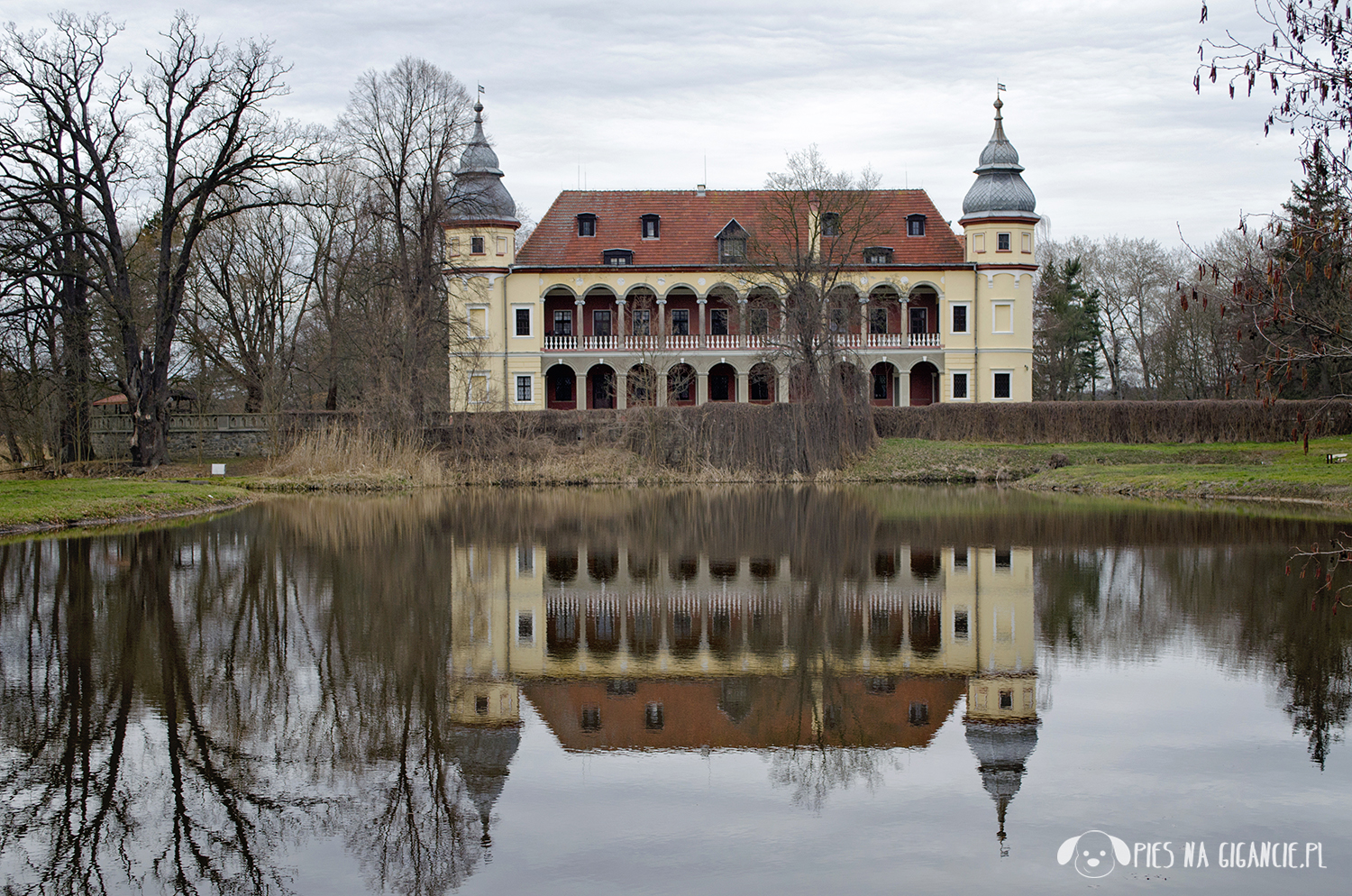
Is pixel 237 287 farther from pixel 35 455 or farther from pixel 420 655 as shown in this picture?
pixel 420 655

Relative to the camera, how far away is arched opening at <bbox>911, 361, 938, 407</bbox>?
5591 centimetres

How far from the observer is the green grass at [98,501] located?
67.6 feet

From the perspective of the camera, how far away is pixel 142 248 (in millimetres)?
45156

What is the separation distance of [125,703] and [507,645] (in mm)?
3132

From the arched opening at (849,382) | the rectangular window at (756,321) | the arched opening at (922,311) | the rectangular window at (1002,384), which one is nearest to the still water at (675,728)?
the arched opening at (849,382)

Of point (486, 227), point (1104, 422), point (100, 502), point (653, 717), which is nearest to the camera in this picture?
point (653, 717)

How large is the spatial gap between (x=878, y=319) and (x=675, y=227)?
10910mm

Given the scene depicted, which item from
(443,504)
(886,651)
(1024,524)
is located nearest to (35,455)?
(443,504)

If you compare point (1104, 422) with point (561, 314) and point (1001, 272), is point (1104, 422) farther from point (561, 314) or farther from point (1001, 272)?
point (561, 314)

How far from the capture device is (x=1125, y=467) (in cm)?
3228

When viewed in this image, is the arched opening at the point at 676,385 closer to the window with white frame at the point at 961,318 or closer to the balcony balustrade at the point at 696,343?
the balcony balustrade at the point at 696,343

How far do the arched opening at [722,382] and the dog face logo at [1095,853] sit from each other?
5118 centimetres

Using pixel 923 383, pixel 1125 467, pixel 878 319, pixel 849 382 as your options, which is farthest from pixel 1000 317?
pixel 1125 467

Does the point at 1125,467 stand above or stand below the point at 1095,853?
above
